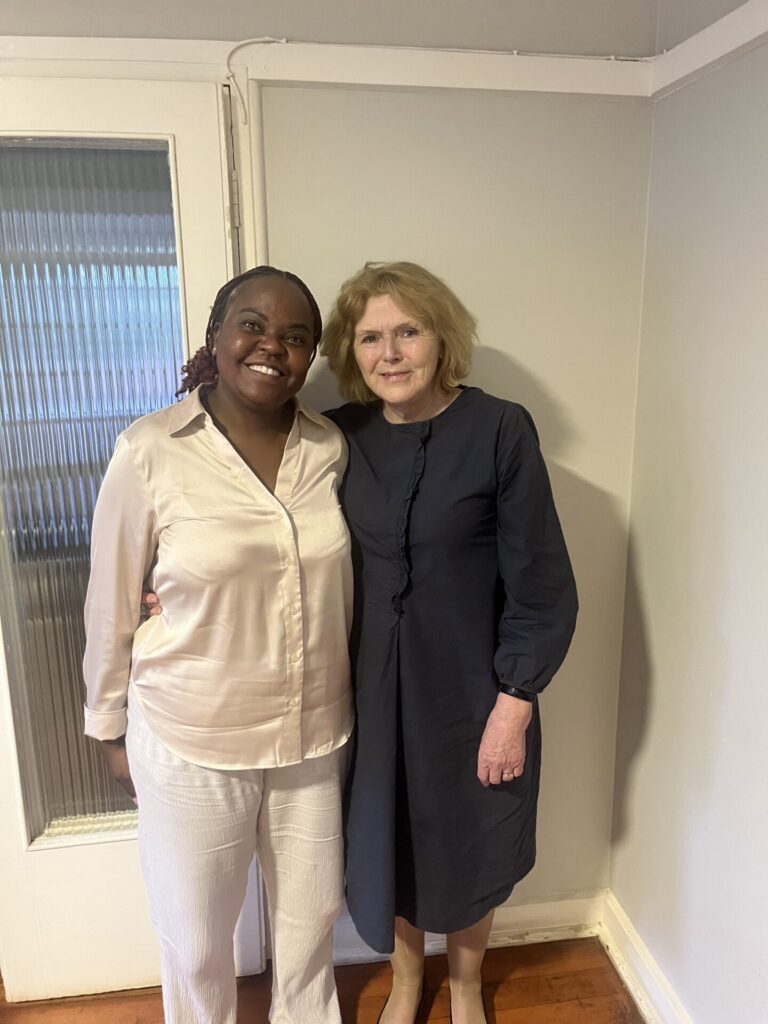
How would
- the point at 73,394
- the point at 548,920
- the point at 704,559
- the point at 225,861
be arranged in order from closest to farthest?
the point at 225,861 < the point at 704,559 < the point at 73,394 < the point at 548,920

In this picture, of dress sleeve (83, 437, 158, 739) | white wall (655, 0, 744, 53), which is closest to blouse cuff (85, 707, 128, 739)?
dress sleeve (83, 437, 158, 739)

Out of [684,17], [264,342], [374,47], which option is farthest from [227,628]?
[684,17]

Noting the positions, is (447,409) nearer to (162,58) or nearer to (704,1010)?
(162,58)

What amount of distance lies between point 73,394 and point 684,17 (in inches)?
55.3

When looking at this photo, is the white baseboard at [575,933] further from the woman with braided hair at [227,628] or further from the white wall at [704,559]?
the woman with braided hair at [227,628]

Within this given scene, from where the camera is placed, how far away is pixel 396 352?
137cm

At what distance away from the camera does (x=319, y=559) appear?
132cm

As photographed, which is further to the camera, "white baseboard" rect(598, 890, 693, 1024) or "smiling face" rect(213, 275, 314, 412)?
"white baseboard" rect(598, 890, 693, 1024)

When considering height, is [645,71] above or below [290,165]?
above

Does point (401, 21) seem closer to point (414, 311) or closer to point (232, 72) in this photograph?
point (232, 72)

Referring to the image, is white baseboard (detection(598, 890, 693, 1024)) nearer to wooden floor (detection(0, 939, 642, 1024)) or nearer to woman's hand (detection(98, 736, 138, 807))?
wooden floor (detection(0, 939, 642, 1024))

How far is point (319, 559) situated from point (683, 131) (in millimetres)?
1086

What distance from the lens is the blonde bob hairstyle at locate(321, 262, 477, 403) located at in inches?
54.0

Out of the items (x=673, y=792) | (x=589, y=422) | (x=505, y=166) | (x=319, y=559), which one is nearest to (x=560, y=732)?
(x=673, y=792)
